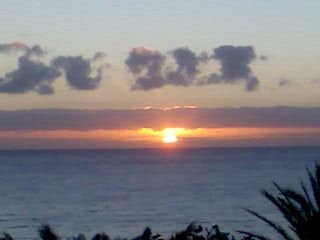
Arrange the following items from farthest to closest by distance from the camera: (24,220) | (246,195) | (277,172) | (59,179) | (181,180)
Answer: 1. (277,172)
2. (59,179)
3. (181,180)
4. (246,195)
5. (24,220)

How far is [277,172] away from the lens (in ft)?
465

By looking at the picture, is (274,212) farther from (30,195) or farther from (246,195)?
(30,195)

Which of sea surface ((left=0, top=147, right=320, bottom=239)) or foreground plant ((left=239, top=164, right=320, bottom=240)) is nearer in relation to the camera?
foreground plant ((left=239, top=164, right=320, bottom=240))

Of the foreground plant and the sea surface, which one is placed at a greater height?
the sea surface

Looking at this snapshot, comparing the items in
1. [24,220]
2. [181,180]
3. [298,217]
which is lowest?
[298,217]

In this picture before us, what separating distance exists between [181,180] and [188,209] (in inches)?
1698

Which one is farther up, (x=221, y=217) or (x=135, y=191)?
(x=135, y=191)

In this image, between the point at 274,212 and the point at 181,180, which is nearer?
the point at 274,212

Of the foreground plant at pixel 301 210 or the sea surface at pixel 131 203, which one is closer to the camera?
the foreground plant at pixel 301 210

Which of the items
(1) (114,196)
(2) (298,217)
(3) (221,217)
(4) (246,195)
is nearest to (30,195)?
(1) (114,196)

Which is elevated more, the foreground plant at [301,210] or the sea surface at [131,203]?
the sea surface at [131,203]

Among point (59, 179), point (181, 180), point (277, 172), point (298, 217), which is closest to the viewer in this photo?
point (298, 217)

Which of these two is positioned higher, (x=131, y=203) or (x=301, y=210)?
(x=131, y=203)

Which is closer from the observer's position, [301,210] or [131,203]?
[301,210]
